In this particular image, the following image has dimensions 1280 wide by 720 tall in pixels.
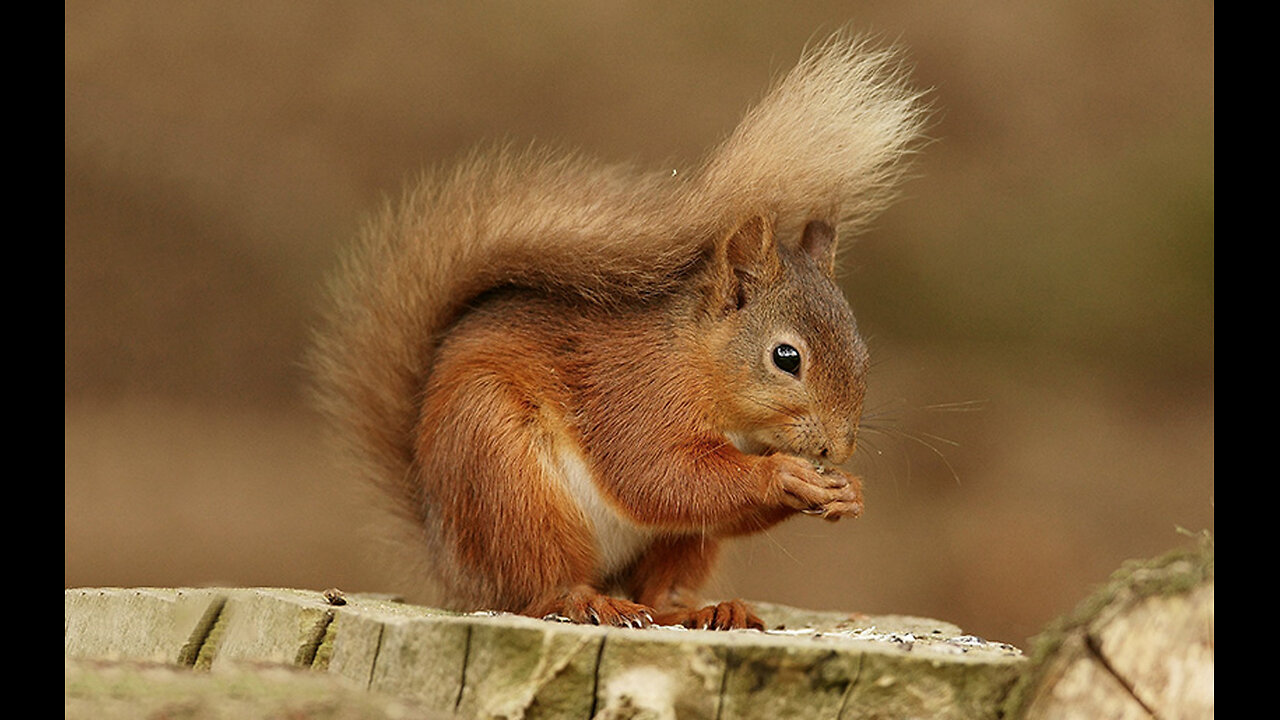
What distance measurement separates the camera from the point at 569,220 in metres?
1.88

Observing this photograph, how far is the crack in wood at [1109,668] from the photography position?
1206 mm

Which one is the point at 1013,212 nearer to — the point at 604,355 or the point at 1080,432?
the point at 1080,432

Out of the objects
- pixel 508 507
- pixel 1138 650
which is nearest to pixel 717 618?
pixel 508 507

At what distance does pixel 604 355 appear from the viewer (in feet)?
6.16

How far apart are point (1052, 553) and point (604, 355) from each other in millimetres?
2386

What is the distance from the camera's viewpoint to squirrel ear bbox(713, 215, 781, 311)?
6.22 feet

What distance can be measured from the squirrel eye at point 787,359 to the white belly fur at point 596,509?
0.89 ft

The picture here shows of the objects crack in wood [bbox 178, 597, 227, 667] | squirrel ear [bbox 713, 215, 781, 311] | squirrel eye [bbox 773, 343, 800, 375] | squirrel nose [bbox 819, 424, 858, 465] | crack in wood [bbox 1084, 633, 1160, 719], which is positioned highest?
squirrel ear [bbox 713, 215, 781, 311]

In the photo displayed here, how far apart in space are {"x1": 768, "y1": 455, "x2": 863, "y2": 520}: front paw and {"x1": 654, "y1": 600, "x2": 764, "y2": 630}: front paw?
0.15 metres

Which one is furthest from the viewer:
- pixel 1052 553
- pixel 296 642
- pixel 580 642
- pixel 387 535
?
pixel 1052 553

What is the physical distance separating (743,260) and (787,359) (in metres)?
0.15

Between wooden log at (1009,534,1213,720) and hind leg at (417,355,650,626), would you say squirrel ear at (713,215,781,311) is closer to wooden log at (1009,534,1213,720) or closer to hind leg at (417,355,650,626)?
hind leg at (417,355,650,626)

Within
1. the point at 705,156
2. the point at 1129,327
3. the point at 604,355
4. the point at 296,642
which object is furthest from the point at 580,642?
the point at 1129,327

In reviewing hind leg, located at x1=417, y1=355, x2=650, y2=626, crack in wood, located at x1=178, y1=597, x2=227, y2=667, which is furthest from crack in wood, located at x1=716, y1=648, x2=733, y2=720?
crack in wood, located at x1=178, y1=597, x2=227, y2=667
